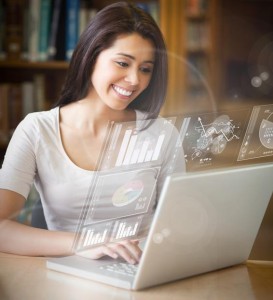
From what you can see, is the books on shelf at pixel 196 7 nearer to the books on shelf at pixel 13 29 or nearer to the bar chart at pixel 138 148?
the books on shelf at pixel 13 29

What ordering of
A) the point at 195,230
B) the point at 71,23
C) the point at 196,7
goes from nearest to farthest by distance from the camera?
the point at 195,230 → the point at 71,23 → the point at 196,7

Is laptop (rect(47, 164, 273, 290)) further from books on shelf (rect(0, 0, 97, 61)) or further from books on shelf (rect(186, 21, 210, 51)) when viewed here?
books on shelf (rect(186, 21, 210, 51))

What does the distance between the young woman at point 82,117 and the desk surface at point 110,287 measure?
183 millimetres

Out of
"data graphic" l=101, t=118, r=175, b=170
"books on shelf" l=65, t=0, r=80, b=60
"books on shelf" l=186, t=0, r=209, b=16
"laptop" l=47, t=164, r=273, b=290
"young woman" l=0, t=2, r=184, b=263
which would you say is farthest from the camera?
"books on shelf" l=186, t=0, r=209, b=16

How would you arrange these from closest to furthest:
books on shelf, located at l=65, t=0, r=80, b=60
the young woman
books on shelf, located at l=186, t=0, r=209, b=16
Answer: the young woman → books on shelf, located at l=65, t=0, r=80, b=60 → books on shelf, located at l=186, t=0, r=209, b=16

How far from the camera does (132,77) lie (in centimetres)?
130

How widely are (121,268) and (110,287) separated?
45 mm

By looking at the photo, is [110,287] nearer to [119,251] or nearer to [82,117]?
[119,251]

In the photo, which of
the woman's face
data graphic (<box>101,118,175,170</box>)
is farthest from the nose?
data graphic (<box>101,118,175,170</box>)

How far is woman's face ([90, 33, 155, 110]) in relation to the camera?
1.30 metres

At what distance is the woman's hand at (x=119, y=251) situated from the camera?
1.03 metres

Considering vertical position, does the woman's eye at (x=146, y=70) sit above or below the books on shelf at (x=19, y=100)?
above

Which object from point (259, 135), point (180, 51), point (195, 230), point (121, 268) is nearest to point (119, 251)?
point (121, 268)

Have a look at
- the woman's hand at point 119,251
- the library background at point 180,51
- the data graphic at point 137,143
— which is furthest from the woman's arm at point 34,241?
the library background at point 180,51
